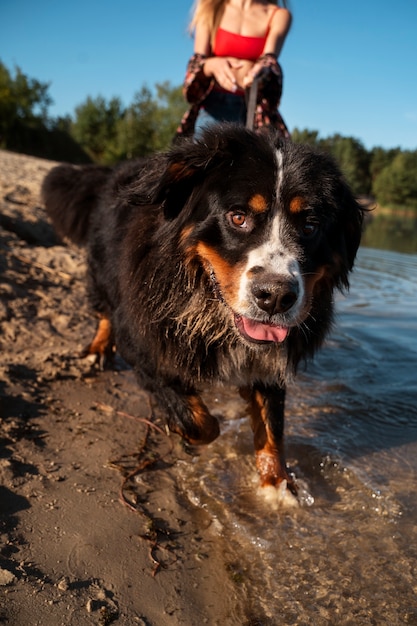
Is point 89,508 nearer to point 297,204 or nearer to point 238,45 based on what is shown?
point 297,204

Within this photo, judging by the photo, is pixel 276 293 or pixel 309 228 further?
pixel 309 228

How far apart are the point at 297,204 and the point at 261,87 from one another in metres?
1.84

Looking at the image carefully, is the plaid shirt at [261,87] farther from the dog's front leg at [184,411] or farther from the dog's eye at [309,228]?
the dog's front leg at [184,411]

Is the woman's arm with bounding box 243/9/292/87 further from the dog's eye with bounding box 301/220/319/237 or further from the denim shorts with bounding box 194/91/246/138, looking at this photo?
the dog's eye with bounding box 301/220/319/237

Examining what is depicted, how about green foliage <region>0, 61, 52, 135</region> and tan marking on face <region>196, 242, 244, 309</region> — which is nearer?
tan marking on face <region>196, 242, 244, 309</region>

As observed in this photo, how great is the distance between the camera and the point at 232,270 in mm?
2605

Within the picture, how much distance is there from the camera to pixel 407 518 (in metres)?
2.78

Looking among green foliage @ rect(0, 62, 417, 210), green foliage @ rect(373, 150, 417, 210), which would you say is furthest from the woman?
green foliage @ rect(373, 150, 417, 210)

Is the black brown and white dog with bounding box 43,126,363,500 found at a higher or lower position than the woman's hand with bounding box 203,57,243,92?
lower

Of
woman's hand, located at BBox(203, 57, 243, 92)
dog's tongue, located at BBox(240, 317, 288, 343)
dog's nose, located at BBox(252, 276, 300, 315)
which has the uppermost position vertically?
woman's hand, located at BBox(203, 57, 243, 92)

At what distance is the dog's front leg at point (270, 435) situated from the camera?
9.86ft

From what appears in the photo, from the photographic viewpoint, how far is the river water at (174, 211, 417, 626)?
2209 mm

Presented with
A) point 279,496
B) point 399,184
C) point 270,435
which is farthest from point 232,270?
point 399,184

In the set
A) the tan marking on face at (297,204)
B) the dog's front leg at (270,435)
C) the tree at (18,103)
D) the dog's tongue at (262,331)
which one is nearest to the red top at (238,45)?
the tan marking on face at (297,204)
